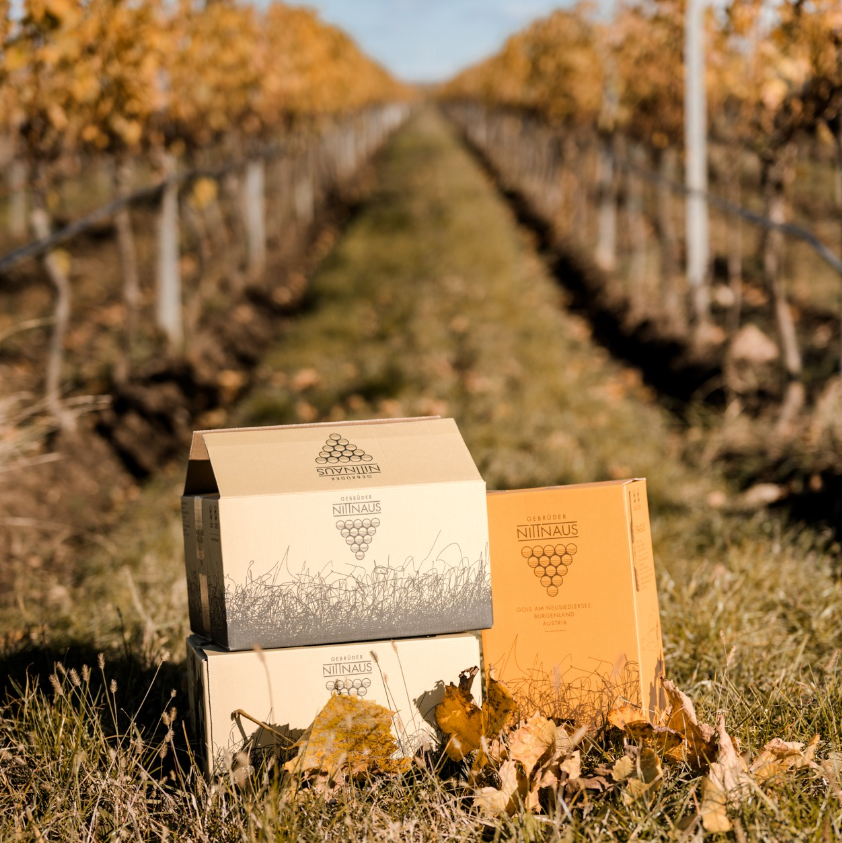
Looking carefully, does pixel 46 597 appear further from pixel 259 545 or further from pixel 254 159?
pixel 254 159

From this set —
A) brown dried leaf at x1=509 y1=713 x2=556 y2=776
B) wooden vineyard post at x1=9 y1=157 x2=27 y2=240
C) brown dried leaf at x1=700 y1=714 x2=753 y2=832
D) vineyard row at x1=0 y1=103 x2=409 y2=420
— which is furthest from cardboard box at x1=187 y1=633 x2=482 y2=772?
wooden vineyard post at x1=9 y1=157 x2=27 y2=240

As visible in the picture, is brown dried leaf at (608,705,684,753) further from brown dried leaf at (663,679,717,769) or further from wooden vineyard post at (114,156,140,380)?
wooden vineyard post at (114,156,140,380)

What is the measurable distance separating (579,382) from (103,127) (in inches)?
159

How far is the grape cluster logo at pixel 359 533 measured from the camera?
1.82 metres

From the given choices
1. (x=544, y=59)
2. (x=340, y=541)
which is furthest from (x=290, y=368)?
(x=544, y=59)

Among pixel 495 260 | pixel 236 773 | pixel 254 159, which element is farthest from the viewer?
pixel 254 159

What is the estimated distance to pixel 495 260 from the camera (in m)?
10.4

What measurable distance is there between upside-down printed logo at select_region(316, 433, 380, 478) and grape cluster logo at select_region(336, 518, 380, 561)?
0.10 m

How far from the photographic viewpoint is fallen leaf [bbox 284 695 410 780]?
5.87ft

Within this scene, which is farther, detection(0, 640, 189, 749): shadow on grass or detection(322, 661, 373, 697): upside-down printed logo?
detection(0, 640, 189, 749): shadow on grass

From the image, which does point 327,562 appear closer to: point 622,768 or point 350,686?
point 350,686

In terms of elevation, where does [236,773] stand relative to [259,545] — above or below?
below

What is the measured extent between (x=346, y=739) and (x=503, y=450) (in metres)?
3.16

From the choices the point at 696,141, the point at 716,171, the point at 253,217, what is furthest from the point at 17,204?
the point at 716,171
